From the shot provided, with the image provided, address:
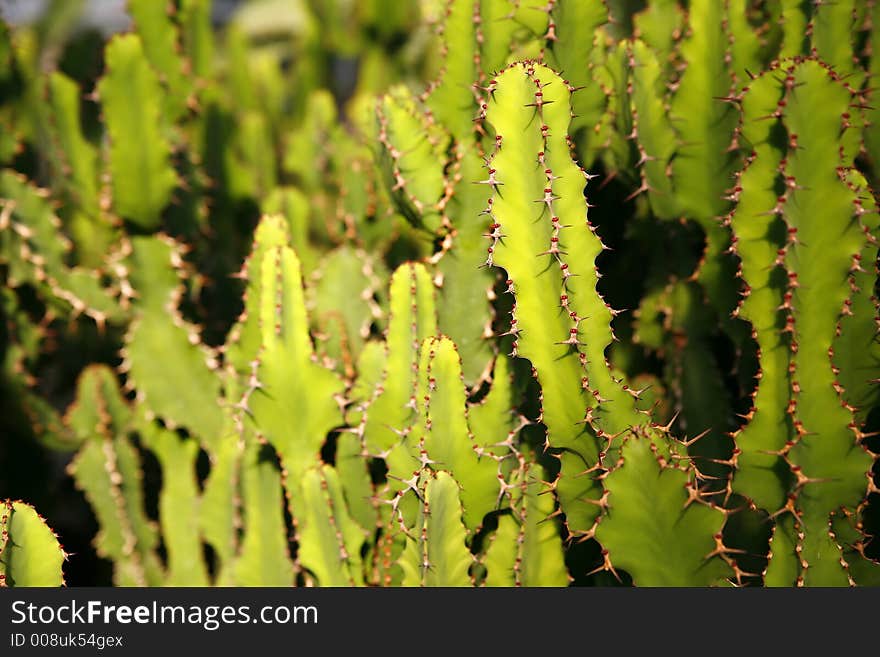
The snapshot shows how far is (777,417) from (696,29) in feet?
2.70

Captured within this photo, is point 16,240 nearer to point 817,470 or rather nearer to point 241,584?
point 241,584

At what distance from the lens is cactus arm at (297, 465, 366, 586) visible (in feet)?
5.78

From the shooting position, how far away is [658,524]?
152 centimetres

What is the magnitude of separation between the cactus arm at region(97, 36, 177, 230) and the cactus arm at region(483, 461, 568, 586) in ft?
4.10

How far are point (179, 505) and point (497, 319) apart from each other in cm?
101

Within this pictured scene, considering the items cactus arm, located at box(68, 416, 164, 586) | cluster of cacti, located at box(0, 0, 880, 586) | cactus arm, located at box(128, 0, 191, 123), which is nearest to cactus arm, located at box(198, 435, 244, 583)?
cluster of cacti, located at box(0, 0, 880, 586)

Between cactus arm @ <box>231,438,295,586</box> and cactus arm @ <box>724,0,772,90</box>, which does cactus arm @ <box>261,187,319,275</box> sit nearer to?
cactus arm @ <box>231,438,295,586</box>

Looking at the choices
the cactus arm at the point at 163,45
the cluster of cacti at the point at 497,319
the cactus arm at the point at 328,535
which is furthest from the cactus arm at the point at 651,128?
the cactus arm at the point at 163,45

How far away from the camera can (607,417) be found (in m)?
1.56

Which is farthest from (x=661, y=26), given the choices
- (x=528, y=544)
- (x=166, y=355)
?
(x=166, y=355)

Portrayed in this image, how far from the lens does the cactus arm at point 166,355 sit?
226cm
